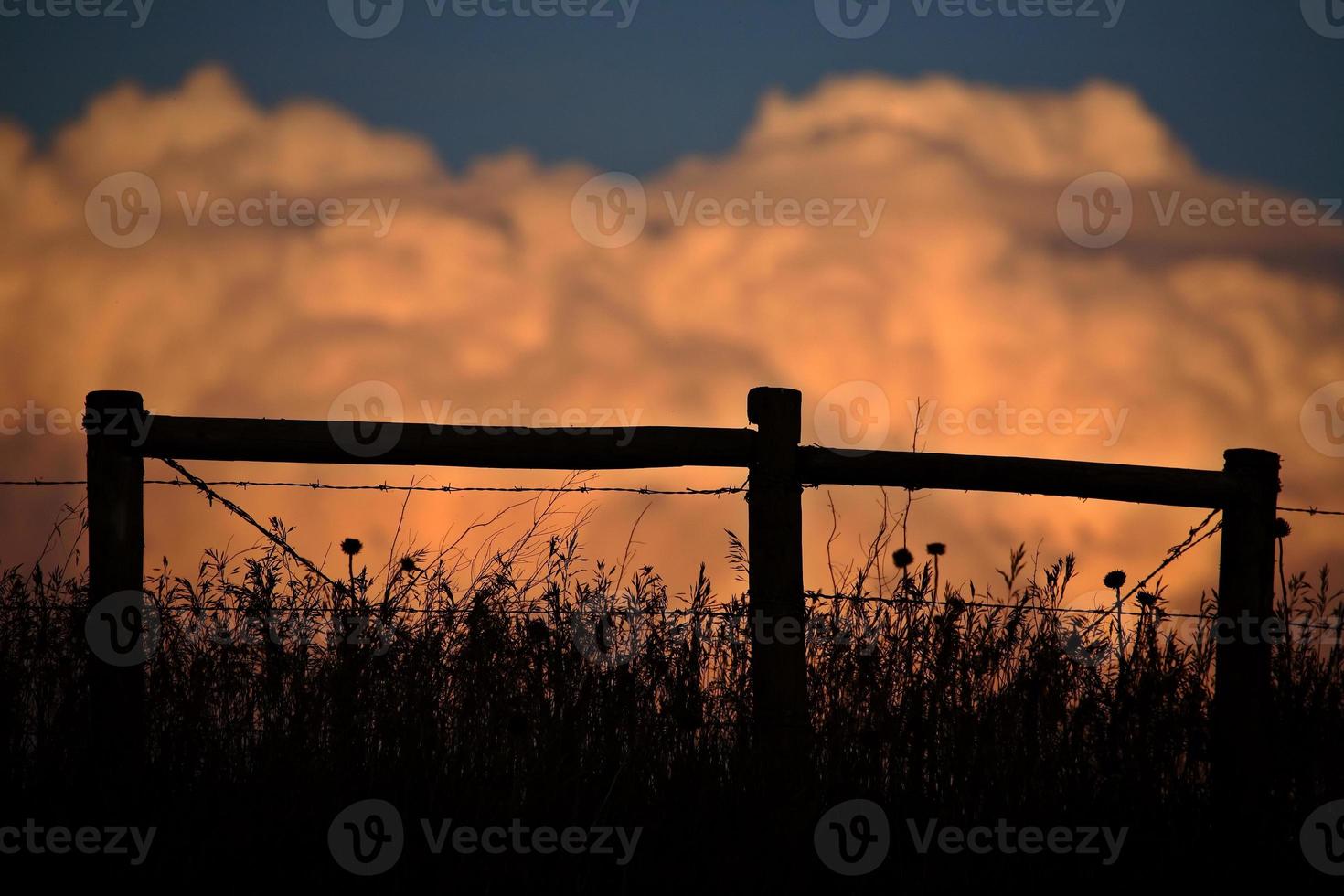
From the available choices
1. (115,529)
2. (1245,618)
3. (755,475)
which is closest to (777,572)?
(755,475)

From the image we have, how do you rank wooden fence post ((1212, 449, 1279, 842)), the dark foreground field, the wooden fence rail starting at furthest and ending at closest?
wooden fence post ((1212, 449, 1279, 842)) < the wooden fence rail < the dark foreground field

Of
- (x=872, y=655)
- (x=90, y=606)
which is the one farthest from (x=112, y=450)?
(x=872, y=655)

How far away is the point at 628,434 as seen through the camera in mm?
4906

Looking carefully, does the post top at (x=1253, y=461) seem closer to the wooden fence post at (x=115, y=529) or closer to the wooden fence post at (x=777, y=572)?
the wooden fence post at (x=777, y=572)

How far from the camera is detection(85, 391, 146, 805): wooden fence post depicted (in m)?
4.81

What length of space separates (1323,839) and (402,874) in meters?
3.18

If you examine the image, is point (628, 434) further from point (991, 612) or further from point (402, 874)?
point (402, 874)

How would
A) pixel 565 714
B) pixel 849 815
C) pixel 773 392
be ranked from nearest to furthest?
pixel 849 815
pixel 565 714
pixel 773 392

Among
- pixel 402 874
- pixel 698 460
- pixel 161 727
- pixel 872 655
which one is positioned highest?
pixel 698 460

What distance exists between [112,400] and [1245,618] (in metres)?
5.08

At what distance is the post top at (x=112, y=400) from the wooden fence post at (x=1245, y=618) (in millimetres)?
4863

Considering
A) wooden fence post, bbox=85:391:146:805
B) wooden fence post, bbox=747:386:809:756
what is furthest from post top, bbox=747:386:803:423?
wooden fence post, bbox=85:391:146:805

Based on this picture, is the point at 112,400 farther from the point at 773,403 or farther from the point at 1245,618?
the point at 1245,618

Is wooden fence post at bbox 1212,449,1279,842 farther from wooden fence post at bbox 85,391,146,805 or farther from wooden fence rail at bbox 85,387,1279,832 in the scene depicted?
wooden fence post at bbox 85,391,146,805
